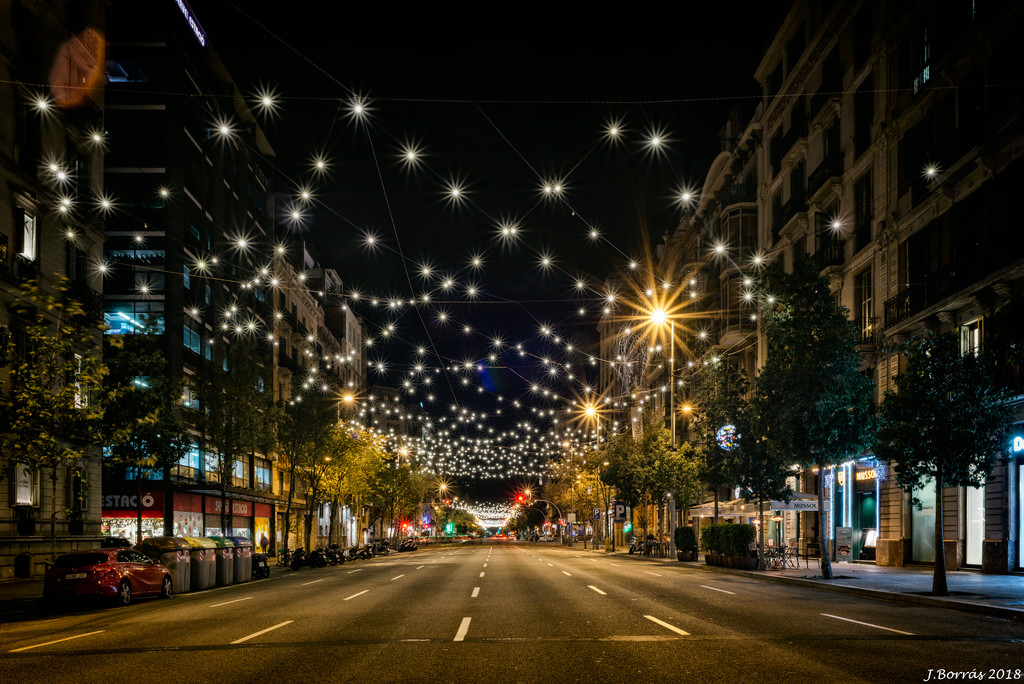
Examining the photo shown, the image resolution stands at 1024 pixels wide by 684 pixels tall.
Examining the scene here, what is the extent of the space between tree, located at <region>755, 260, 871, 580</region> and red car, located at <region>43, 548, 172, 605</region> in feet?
60.5

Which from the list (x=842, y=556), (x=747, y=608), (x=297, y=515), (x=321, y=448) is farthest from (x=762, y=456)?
(x=297, y=515)

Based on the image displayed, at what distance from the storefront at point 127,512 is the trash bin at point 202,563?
1879cm

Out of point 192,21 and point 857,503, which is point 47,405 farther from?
point 192,21

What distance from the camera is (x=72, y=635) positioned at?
1405cm

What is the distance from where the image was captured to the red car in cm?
1950

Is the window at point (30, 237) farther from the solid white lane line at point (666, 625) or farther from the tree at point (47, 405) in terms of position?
the solid white lane line at point (666, 625)

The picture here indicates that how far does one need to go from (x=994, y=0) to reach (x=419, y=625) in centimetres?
2534

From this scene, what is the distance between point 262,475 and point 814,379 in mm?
44895

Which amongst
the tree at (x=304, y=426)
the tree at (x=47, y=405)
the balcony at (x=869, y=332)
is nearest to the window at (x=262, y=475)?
the tree at (x=304, y=426)

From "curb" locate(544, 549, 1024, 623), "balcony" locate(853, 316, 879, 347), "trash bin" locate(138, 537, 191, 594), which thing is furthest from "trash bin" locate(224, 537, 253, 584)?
"balcony" locate(853, 316, 879, 347)

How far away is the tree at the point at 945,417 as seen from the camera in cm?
1984

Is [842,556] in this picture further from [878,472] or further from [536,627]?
[536,627]

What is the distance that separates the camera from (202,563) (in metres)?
26.7

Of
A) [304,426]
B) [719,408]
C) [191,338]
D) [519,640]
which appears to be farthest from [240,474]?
[519,640]
